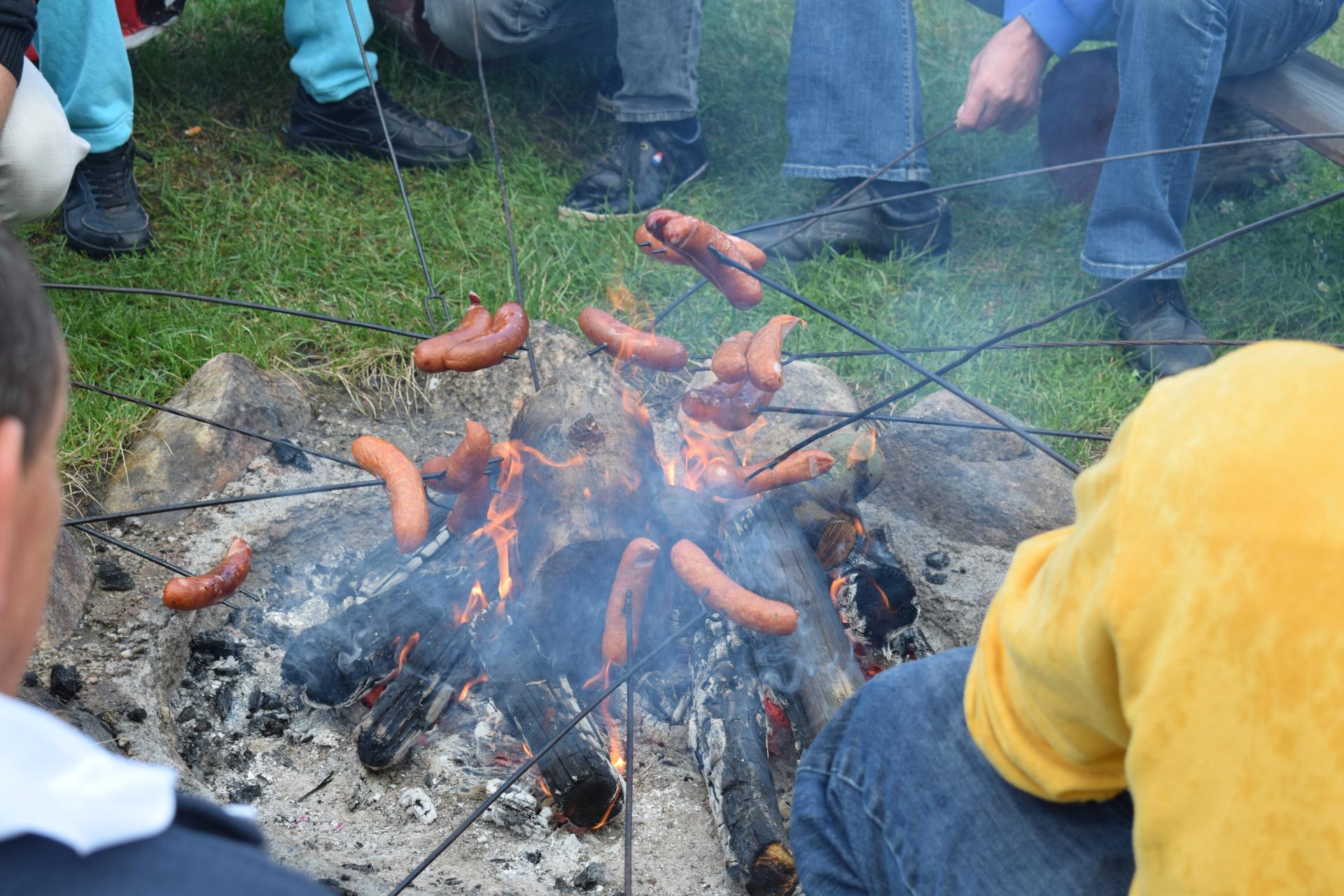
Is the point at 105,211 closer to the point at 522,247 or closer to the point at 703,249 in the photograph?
the point at 522,247

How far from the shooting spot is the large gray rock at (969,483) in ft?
9.04

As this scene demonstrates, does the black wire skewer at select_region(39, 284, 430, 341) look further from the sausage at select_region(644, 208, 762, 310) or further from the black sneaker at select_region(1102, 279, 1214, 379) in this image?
the black sneaker at select_region(1102, 279, 1214, 379)

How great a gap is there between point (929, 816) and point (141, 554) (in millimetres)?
1665

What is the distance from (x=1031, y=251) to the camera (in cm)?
408

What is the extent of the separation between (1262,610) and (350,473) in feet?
8.14

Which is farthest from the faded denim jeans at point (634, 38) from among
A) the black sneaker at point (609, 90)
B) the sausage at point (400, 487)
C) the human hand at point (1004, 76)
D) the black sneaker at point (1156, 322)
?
the sausage at point (400, 487)

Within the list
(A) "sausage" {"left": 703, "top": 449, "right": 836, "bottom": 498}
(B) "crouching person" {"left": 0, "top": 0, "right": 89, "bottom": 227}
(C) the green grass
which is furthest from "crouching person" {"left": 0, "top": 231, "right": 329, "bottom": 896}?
(B) "crouching person" {"left": 0, "top": 0, "right": 89, "bottom": 227}

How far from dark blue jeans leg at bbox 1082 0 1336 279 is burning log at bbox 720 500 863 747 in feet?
6.26

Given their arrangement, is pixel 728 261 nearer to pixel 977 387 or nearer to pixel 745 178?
pixel 977 387

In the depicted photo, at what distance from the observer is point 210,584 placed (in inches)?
80.0

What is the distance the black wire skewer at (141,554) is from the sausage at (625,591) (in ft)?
2.78

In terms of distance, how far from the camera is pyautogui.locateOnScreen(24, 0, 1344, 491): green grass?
3.15 m

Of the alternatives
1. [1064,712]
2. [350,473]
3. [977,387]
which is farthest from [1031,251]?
[1064,712]

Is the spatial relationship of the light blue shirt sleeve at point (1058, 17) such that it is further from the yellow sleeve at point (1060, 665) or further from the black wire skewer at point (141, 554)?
the black wire skewer at point (141, 554)
